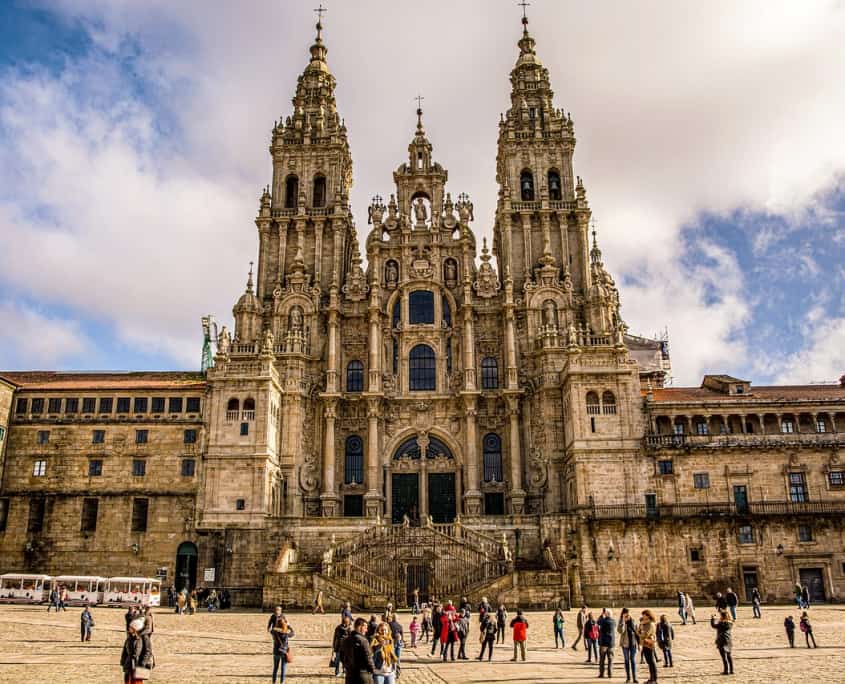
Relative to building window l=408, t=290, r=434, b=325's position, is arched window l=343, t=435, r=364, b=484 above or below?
below

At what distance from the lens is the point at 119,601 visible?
4347 centimetres

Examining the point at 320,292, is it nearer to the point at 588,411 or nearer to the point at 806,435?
the point at 588,411

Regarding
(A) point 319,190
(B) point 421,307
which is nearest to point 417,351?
(B) point 421,307

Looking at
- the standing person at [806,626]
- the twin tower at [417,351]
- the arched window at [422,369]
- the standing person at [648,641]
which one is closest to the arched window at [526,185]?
the twin tower at [417,351]

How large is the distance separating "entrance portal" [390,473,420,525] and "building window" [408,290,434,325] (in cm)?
1083

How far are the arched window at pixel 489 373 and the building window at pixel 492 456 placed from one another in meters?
3.42

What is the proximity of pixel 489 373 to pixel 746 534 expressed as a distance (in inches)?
762

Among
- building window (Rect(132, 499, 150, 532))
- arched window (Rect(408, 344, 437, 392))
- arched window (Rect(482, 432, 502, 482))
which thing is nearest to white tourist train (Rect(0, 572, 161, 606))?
building window (Rect(132, 499, 150, 532))

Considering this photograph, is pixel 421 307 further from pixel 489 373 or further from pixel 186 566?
pixel 186 566

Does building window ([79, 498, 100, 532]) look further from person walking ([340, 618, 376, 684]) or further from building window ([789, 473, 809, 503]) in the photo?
person walking ([340, 618, 376, 684])

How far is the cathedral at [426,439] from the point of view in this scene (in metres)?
44.3

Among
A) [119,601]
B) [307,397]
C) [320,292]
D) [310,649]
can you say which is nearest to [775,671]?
[310,649]

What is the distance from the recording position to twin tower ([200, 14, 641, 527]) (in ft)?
163

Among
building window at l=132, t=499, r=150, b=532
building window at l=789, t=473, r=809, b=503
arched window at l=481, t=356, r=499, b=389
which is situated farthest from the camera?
arched window at l=481, t=356, r=499, b=389
